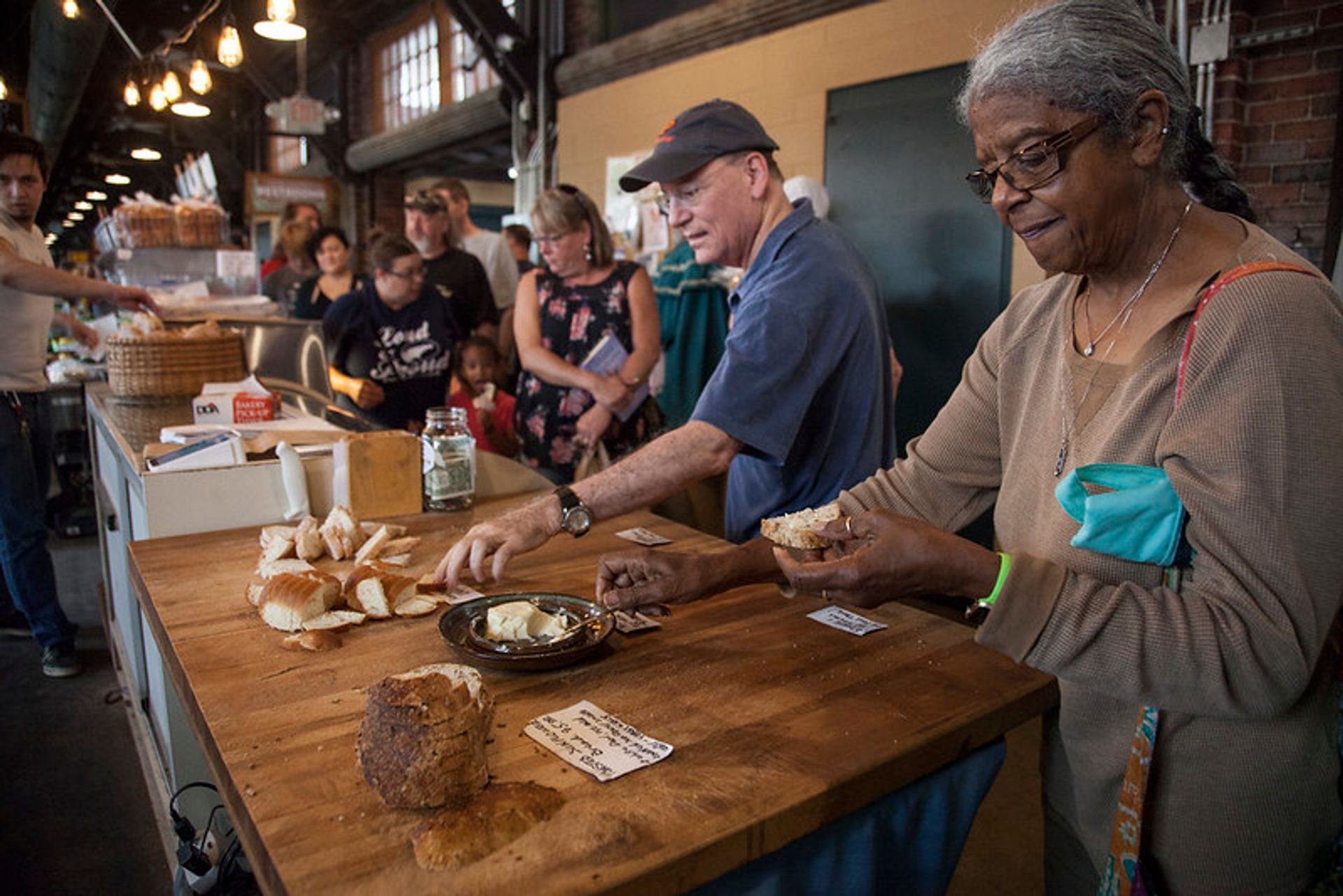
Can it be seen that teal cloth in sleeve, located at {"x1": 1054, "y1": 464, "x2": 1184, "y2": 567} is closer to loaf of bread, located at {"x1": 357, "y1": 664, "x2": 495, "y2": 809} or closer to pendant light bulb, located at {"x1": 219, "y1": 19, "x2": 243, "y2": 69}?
loaf of bread, located at {"x1": 357, "y1": 664, "x2": 495, "y2": 809}

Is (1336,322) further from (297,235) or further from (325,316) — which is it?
(297,235)

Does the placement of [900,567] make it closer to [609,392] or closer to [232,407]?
[232,407]

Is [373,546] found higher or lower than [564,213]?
lower

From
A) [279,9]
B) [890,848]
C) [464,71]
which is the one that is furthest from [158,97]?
[890,848]

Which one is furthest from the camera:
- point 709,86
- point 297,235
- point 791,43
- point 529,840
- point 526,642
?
point 297,235

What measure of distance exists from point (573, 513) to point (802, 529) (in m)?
0.48

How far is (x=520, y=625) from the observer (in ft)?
4.37

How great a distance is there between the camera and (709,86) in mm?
5723

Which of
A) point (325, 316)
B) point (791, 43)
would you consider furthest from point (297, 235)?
point (791, 43)

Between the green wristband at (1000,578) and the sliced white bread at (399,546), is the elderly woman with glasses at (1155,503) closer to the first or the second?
the green wristband at (1000,578)

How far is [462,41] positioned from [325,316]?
6.64m

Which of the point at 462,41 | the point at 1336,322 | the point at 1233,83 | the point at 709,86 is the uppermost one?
the point at 462,41

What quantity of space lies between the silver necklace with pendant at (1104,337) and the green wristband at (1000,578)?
0.70ft

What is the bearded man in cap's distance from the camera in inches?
68.6
